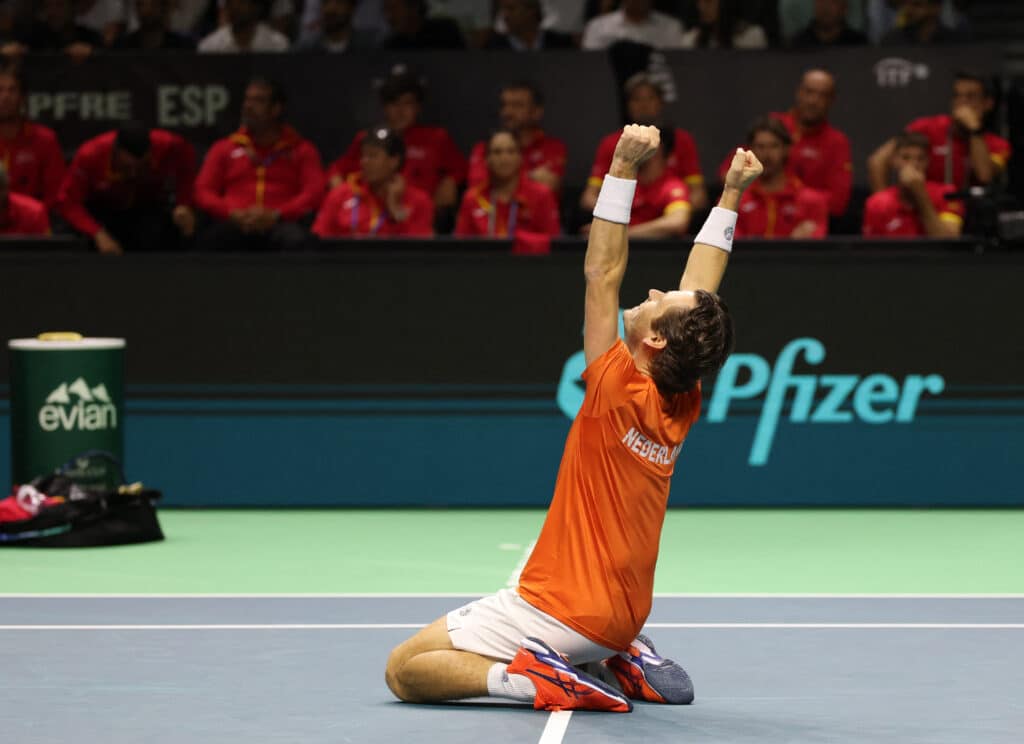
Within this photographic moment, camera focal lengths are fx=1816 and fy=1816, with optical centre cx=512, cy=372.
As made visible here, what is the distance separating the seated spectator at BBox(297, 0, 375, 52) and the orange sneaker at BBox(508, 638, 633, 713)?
325 inches

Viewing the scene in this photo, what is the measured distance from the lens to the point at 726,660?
597 centimetres

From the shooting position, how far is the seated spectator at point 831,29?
12430 millimetres

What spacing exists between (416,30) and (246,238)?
282 centimetres

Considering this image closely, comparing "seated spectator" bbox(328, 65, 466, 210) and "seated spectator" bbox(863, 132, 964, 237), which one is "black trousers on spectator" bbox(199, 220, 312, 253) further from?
"seated spectator" bbox(863, 132, 964, 237)

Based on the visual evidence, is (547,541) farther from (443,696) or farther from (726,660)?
(726,660)

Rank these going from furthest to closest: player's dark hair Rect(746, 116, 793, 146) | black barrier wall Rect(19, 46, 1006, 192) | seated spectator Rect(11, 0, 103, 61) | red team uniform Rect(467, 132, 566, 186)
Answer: seated spectator Rect(11, 0, 103, 61) < black barrier wall Rect(19, 46, 1006, 192) < red team uniform Rect(467, 132, 566, 186) < player's dark hair Rect(746, 116, 793, 146)

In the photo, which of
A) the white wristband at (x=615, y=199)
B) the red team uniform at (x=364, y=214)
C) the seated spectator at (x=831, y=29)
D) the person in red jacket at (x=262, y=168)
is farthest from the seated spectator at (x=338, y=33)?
the white wristband at (x=615, y=199)

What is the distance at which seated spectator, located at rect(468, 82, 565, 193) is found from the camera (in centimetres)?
1148

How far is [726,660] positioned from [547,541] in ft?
3.44

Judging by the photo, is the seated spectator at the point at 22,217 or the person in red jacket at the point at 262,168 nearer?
the seated spectator at the point at 22,217

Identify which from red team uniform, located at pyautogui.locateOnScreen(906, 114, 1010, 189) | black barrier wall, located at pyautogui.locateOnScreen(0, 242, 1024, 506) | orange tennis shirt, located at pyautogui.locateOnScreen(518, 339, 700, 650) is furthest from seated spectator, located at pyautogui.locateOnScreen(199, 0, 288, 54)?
orange tennis shirt, located at pyautogui.locateOnScreen(518, 339, 700, 650)

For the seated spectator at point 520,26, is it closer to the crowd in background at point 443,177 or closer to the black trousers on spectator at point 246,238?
the crowd in background at point 443,177

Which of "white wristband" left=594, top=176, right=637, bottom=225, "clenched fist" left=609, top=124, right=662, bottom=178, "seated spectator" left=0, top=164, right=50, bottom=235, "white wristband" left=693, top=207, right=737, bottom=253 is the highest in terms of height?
"clenched fist" left=609, top=124, right=662, bottom=178

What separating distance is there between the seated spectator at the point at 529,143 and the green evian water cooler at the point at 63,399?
321cm
